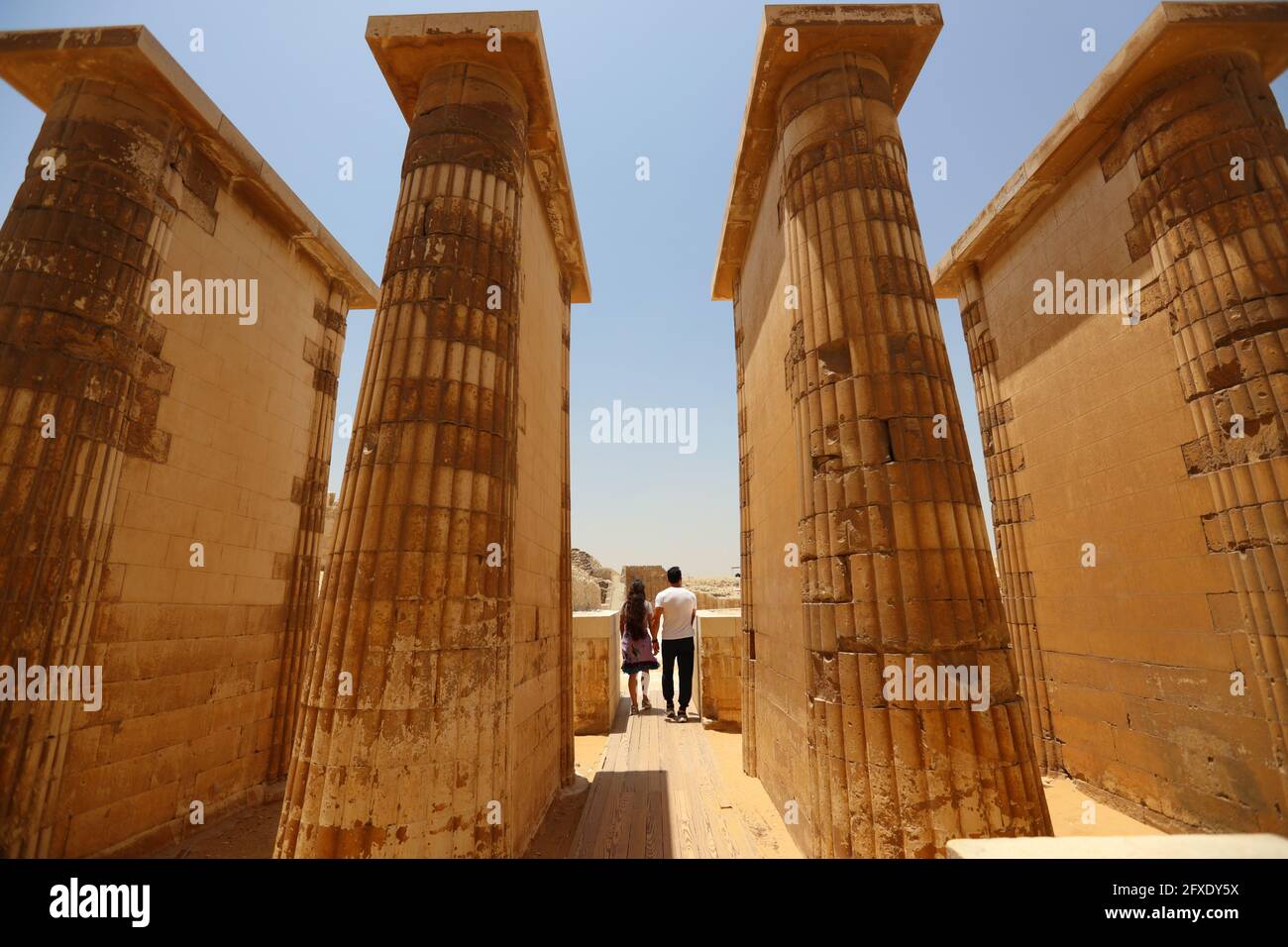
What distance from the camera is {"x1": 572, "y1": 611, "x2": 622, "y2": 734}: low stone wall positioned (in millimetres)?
9297

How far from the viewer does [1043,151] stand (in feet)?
23.2

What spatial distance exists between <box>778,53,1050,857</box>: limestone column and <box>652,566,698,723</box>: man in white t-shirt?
500cm

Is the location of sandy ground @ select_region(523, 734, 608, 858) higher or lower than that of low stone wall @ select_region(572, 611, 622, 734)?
lower

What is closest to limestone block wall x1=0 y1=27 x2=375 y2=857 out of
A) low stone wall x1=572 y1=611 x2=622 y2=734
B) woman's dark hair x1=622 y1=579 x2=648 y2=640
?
low stone wall x1=572 y1=611 x2=622 y2=734

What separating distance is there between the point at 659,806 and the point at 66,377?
7.19 m

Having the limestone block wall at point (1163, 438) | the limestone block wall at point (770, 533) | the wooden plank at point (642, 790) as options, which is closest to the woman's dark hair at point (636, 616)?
the wooden plank at point (642, 790)

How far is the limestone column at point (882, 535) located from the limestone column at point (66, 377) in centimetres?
643

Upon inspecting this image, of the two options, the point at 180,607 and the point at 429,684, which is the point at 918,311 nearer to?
the point at 429,684

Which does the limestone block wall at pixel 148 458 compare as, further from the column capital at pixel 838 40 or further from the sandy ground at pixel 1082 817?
the sandy ground at pixel 1082 817

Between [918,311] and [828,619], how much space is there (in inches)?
103

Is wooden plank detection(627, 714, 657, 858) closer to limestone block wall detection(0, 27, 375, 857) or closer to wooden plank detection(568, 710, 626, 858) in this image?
wooden plank detection(568, 710, 626, 858)

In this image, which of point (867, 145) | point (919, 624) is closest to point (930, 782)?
point (919, 624)

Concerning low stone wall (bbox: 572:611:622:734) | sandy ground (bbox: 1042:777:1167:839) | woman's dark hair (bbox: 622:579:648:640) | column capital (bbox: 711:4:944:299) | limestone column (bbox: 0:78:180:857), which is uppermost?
column capital (bbox: 711:4:944:299)

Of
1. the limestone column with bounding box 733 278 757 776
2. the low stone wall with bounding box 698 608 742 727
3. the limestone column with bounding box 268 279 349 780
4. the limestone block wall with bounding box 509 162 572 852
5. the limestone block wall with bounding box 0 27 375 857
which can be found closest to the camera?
the limestone block wall with bounding box 0 27 375 857
